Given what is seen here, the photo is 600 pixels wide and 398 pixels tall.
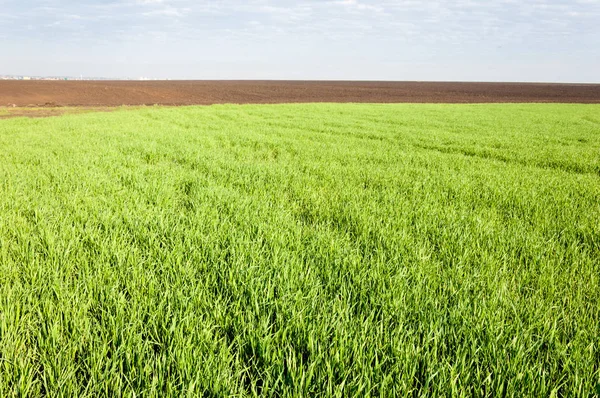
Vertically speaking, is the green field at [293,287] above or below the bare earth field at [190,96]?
below

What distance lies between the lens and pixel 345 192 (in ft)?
17.5

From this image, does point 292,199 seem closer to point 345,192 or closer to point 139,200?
point 345,192

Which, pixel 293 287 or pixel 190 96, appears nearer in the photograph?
pixel 293 287

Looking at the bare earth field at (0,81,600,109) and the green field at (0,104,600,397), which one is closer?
the green field at (0,104,600,397)

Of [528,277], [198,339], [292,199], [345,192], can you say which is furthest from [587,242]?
[198,339]

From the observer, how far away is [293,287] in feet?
8.04

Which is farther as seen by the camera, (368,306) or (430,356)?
(368,306)

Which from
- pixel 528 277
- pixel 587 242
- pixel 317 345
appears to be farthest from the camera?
pixel 587 242

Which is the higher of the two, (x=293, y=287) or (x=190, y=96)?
(x=190, y=96)

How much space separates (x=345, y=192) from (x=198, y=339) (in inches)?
149

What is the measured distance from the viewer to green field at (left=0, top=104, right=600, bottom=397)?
169 cm

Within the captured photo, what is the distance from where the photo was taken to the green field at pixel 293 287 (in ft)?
5.54

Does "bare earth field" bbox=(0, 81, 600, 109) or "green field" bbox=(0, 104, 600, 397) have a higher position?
"bare earth field" bbox=(0, 81, 600, 109)

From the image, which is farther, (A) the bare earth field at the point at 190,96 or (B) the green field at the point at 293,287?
(A) the bare earth field at the point at 190,96
